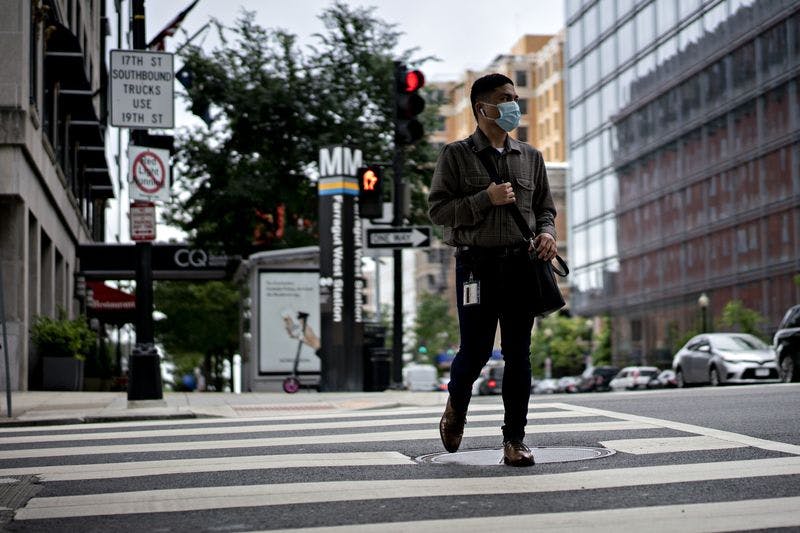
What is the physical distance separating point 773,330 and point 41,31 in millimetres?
37320

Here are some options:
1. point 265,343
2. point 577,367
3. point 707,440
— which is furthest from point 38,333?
point 577,367

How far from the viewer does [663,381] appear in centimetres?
4769

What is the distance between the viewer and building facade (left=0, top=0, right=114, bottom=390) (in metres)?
21.4

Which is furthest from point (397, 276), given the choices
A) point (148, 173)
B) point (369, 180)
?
point (148, 173)

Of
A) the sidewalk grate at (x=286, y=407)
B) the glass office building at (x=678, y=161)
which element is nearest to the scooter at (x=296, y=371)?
the sidewalk grate at (x=286, y=407)

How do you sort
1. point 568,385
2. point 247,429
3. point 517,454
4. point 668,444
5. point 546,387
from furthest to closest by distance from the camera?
point 546,387
point 568,385
point 247,429
point 668,444
point 517,454

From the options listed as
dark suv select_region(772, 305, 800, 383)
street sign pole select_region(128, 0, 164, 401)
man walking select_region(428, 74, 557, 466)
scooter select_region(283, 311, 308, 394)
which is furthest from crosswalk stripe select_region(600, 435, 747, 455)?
scooter select_region(283, 311, 308, 394)

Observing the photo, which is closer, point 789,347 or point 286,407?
point 286,407

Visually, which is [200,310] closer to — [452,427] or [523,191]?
[452,427]

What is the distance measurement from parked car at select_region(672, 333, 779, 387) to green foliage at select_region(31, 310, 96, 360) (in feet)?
43.3

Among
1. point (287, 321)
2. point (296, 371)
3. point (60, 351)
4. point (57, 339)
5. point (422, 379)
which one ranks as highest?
point (287, 321)

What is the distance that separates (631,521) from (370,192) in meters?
13.3

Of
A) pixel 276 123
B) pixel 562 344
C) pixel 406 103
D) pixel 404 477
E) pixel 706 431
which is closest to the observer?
pixel 404 477

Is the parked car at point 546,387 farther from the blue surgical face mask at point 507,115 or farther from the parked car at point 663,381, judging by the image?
the blue surgical face mask at point 507,115
